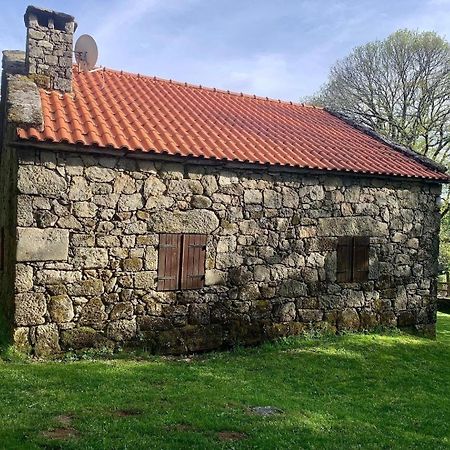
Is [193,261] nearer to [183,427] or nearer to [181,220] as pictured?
[181,220]

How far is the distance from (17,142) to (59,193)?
87cm

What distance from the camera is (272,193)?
29.0 feet

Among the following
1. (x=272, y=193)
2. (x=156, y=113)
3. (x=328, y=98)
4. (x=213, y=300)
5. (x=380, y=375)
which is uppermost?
(x=328, y=98)

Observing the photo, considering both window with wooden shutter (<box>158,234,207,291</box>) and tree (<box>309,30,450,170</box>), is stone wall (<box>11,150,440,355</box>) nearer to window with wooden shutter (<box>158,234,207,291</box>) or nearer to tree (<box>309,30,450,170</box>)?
window with wooden shutter (<box>158,234,207,291</box>)

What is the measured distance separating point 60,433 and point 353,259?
6.78m

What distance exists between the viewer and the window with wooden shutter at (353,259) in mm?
9727

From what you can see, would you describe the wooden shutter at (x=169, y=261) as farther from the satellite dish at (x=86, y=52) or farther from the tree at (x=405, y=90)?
the tree at (x=405, y=90)

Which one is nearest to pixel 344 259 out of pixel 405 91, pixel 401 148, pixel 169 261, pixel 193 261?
pixel 193 261

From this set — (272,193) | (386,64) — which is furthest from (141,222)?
(386,64)

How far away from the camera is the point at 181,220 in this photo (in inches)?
318

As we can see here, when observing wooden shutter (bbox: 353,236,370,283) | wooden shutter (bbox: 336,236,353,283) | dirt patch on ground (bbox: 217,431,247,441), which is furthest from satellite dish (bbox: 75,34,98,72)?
dirt patch on ground (bbox: 217,431,247,441)

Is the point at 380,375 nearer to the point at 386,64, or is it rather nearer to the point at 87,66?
the point at 87,66

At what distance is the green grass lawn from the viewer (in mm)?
4590

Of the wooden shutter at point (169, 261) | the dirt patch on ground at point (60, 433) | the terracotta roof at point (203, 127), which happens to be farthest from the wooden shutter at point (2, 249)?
the dirt patch on ground at point (60, 433)
